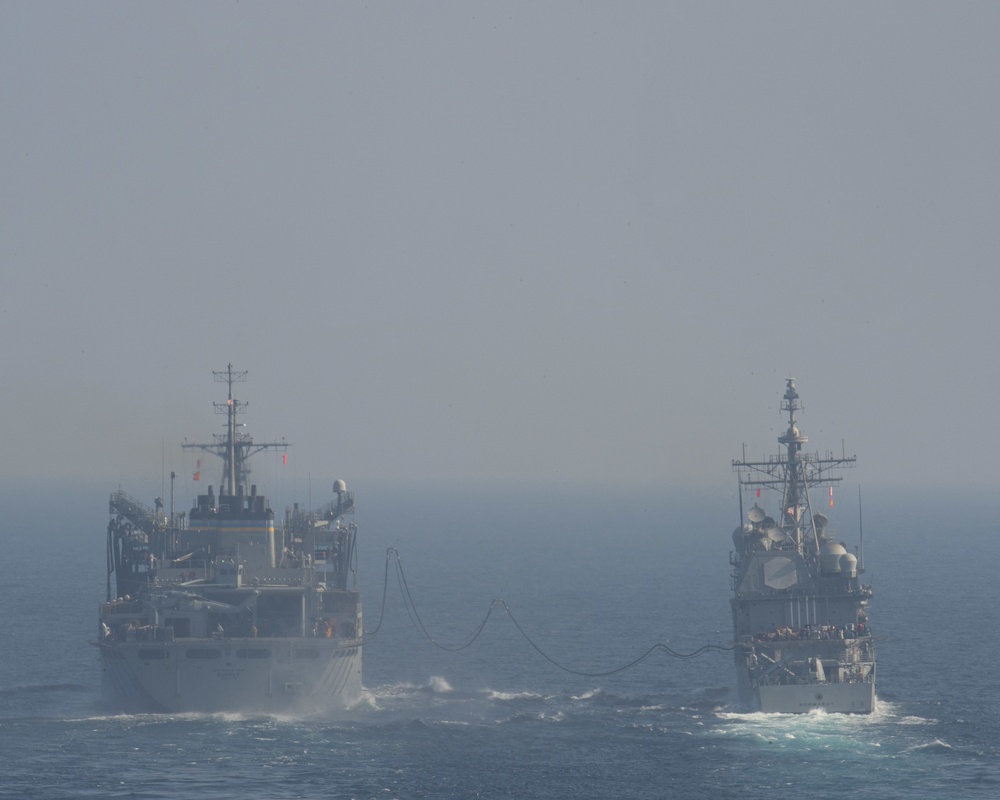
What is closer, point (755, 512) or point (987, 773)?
point (987, 773)

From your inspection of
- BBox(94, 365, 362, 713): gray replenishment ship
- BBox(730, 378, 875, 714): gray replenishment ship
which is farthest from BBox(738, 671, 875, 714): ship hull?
BBox(94, 365, 362, 713): gray replenishment ship

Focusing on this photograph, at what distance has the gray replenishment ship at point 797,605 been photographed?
83.5 metres

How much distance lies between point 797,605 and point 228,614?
31.7 m

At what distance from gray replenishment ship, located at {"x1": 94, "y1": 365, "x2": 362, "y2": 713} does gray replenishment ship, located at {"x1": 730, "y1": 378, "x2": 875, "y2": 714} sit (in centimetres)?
2241

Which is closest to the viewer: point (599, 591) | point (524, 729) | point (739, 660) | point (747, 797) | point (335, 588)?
point (747, 797)

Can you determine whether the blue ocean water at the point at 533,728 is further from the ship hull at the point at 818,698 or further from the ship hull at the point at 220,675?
the ship hull at the point at 220,675

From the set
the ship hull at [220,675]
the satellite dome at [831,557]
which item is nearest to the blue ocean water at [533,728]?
the ship hull at [220,675]

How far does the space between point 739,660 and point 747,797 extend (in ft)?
66.3

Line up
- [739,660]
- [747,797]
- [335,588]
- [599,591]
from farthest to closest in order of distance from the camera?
[599,591] < [335,588] < [739,660] < [747,797]

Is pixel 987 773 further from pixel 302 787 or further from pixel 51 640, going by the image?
pixel 51 640

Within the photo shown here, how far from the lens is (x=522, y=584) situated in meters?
165

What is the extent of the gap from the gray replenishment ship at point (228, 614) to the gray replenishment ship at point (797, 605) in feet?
73.5

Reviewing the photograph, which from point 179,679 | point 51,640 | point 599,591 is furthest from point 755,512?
point 599,591

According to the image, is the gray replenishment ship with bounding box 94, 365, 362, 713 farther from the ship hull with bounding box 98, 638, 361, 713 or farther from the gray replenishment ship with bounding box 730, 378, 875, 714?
the gray replenishment ship with bounding box 730, 378, 875, 714
